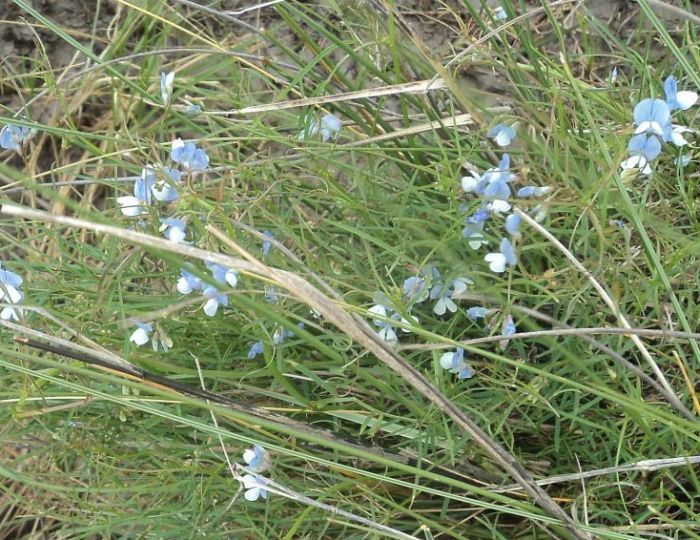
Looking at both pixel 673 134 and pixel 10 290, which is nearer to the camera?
pixel 673 134

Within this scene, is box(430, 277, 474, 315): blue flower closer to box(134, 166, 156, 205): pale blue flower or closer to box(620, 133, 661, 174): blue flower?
box(620, 133, 661, 174): blue flower

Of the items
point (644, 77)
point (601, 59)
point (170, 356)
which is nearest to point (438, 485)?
→ point (170, 356)

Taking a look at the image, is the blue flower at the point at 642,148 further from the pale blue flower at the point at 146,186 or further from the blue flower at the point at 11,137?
the blue flower at the point at 11,137

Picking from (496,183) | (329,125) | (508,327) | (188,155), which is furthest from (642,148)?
(188,155)

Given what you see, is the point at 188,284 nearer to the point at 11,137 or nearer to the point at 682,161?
the point at 11,137

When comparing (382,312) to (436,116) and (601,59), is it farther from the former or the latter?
(601,59)
